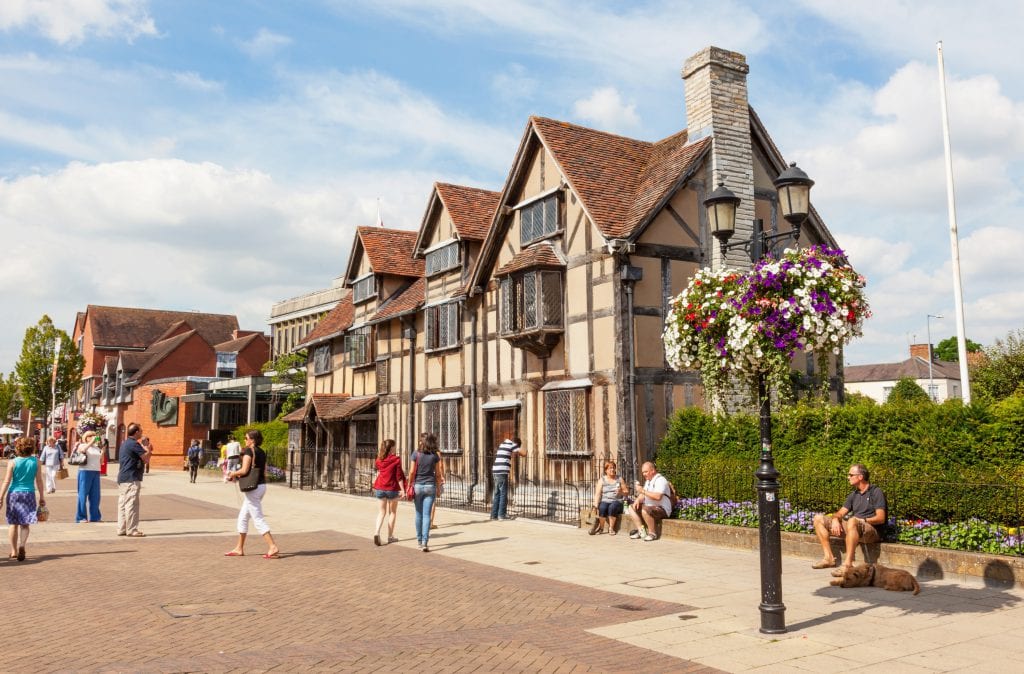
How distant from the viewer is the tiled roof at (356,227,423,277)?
29234mm

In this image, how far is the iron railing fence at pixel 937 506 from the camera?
1050cm

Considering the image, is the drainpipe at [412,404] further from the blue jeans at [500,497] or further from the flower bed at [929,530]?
the flower bed at [929,530]

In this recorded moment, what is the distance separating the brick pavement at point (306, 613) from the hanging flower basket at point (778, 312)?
9.07ft

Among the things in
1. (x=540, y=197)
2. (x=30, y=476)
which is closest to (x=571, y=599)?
(x=30, y=476)

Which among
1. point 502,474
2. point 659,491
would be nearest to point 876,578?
point 659,491

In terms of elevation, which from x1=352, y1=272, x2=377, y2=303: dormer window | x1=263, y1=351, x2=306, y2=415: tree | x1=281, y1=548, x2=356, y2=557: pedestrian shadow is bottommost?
x1=281, y1=548, x2=356, y2=557: pedestrian shadow

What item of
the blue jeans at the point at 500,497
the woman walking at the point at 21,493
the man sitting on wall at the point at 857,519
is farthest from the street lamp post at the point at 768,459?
the woman walking at the point at 21,493

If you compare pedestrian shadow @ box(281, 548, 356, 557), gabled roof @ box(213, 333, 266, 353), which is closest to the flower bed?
pedestrian shadow @ box(281, 548, 356, 557)

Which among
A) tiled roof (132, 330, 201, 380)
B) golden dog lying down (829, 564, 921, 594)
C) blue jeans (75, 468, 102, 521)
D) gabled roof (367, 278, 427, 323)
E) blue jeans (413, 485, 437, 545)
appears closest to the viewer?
golden dog lying down (829, 564, 921, 594)

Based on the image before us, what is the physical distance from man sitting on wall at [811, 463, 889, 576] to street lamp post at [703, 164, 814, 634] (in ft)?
7.95

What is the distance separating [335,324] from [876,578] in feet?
86.9

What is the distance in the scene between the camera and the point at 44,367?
2586 inches

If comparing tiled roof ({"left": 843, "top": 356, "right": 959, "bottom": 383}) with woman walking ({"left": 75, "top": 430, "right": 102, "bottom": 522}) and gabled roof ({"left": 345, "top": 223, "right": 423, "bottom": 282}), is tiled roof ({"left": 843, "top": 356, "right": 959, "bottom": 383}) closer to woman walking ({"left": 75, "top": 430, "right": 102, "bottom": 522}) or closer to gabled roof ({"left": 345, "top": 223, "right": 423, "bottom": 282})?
gabled roof ({"left": 345, "top": 223, "right": 423, "bottom": 282})

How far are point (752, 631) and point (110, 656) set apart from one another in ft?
18.5
